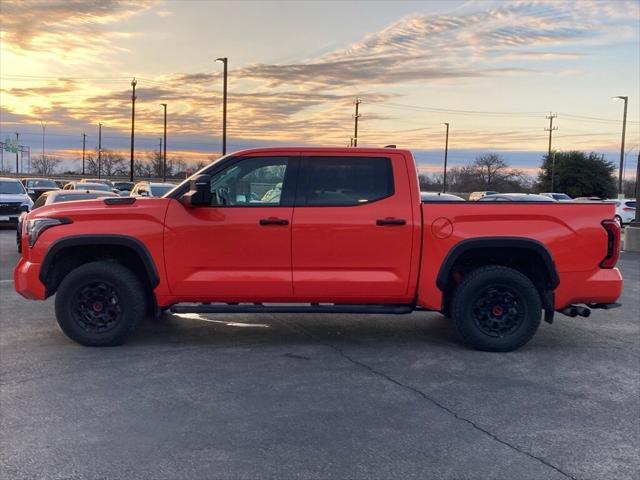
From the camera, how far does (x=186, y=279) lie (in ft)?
20.6

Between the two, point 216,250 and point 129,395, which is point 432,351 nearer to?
point 216,250

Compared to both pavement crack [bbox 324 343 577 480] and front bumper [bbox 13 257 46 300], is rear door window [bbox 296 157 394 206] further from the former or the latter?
front bumper [bbox 13 257 46 300]

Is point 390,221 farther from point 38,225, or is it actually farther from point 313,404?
point 38,225

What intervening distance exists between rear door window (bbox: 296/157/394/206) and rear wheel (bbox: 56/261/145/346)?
1.96m

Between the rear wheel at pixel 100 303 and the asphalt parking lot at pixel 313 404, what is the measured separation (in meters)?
0.18

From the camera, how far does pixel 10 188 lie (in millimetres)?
20219

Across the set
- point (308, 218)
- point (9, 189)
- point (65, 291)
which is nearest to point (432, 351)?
point (308, 218)

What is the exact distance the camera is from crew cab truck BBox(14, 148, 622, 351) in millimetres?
6227

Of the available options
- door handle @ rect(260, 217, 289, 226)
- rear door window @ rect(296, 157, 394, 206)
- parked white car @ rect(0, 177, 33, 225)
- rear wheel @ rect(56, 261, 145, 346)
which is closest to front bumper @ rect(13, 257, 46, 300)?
rear wheel @ rect(56, 261, 145, 346)

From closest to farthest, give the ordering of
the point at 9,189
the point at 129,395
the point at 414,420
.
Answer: the point at 414,420 → the point at 129,395 → the point at 9,189

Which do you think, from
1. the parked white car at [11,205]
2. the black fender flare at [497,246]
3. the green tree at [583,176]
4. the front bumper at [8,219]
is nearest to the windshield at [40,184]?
the parked white car at [11,205]

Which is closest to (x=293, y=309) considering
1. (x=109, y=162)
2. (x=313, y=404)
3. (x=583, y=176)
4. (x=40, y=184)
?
(x=313, y=404)

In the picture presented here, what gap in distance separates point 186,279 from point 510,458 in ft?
11.9

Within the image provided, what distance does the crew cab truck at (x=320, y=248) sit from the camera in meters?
6.23
